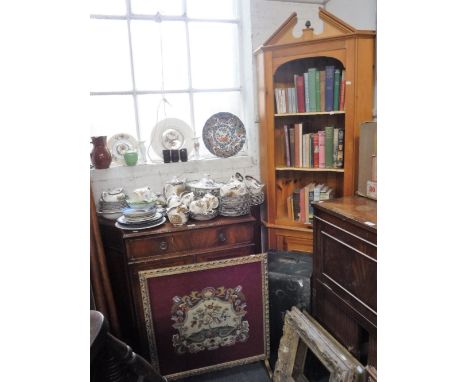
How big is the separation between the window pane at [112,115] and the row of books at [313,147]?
1019mm

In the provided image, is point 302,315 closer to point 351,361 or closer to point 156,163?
point 351,361

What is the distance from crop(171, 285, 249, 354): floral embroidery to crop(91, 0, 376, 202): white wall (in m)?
0.79

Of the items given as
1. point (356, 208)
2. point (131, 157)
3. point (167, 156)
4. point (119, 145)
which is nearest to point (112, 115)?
point (119, 145)

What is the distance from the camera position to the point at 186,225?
1706 mm

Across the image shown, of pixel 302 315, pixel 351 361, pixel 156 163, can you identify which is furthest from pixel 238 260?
pixel 156 163

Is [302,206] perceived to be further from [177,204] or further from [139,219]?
[139,219]

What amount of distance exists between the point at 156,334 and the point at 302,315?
0.73m

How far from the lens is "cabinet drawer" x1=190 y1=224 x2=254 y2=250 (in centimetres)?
172

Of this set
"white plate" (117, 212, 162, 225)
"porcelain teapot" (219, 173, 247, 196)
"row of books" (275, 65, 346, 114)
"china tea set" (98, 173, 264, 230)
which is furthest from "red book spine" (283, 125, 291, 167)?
"white plate" (117, 212, 162, 225)

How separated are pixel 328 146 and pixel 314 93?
0.33 metres

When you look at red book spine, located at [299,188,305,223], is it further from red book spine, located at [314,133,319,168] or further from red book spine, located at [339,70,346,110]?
red book spine, located at [339,70,346,110]

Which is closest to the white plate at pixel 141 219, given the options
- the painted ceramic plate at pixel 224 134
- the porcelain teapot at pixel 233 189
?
the porcelain teapot at pixel 233 189

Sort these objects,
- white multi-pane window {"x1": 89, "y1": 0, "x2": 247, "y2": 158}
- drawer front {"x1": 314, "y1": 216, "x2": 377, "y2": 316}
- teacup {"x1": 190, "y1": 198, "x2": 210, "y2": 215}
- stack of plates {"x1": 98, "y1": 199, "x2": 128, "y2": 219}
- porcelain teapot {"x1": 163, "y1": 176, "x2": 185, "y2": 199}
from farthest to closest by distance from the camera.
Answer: white multi-pane window {"x1": 89, "y1": 0, "x2": 247, "y2": 158} → porcelain teapot {"x1": 163, "y1": 176, "x2": 185, "y2": 199} → stack of plates {"x1": 98, "y1": 199, "x2": 128, "y2": 219} → teacup {"x1": 190, "y1": 198, "x2": 210, "y2": 215} → drawer front {"x1": 314, "y1": 216, "x2": 377, "y2": 316}
